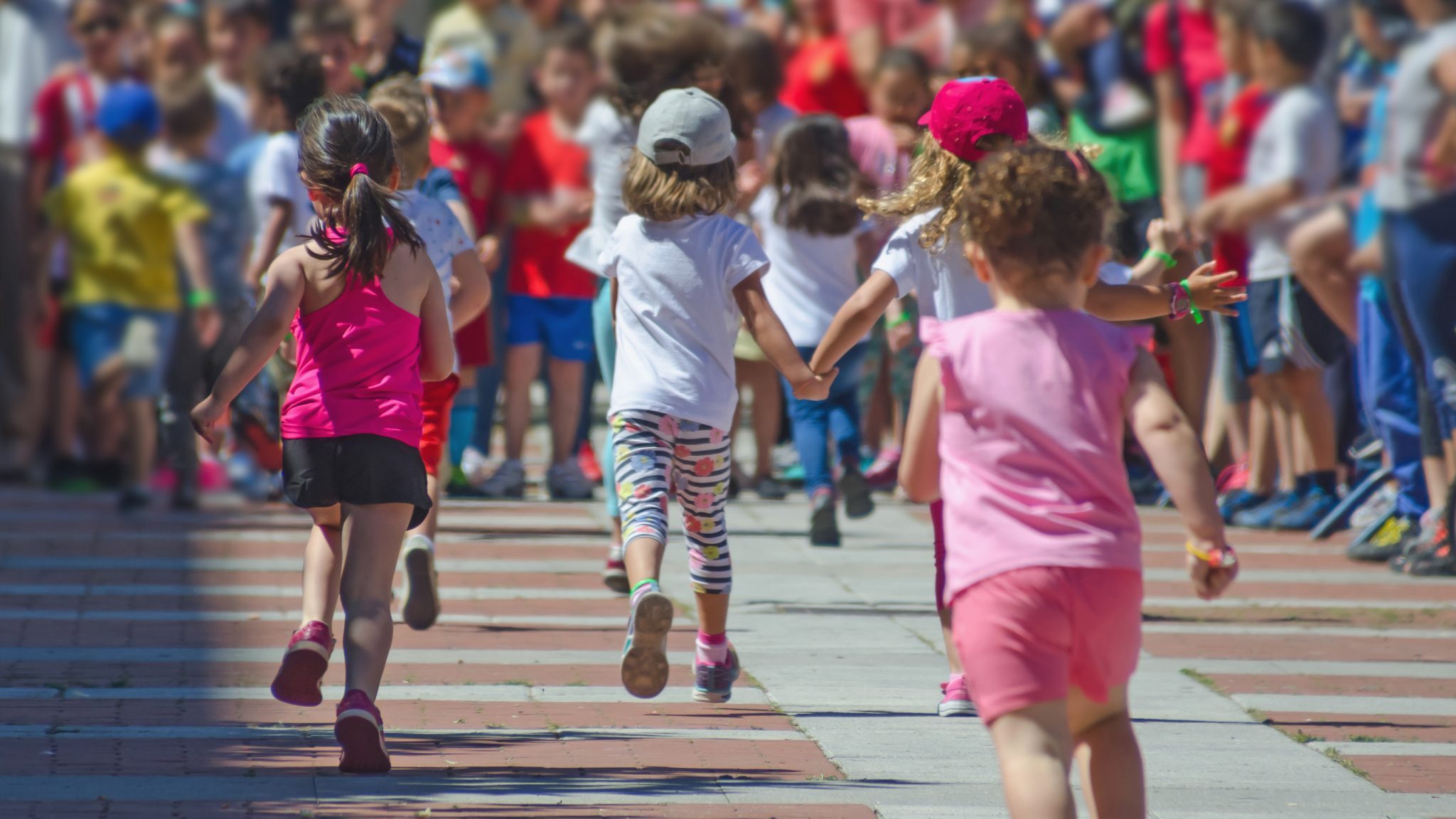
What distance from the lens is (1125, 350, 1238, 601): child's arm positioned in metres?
3.72

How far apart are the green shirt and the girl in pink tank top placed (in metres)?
6.38

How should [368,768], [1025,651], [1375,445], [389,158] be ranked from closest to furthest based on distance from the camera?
[1025,651] < [368,768] < [389,158] < [1375,445]

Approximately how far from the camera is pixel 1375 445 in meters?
10.2

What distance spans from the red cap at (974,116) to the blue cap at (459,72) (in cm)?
378

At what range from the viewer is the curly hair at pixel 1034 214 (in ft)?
12.7

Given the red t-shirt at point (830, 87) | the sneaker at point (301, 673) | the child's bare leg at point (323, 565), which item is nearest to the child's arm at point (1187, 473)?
the sneaker at point (301, 673)

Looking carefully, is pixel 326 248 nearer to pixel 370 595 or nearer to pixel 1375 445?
pixel 370 595

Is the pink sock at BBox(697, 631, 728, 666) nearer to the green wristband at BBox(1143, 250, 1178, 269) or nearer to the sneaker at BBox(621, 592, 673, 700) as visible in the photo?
the sneaker at BBox(621, 592, 673, 700)

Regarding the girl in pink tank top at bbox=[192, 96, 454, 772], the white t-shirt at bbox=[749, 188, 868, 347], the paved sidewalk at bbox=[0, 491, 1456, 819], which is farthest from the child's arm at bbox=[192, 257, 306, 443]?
the white t-shirt at bbox=[749, 188, 868, 347]

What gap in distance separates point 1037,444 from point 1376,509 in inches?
265

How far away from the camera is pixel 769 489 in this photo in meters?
11.7

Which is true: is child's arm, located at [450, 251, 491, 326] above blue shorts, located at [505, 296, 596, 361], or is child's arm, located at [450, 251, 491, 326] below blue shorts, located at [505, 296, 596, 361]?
above

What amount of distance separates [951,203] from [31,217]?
290 inches

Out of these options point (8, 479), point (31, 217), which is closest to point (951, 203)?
point (31, 217)
